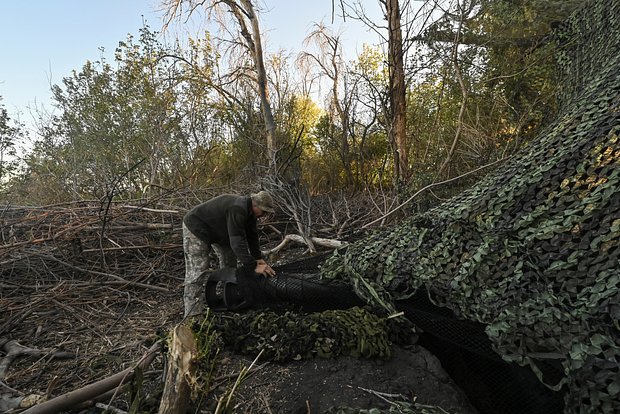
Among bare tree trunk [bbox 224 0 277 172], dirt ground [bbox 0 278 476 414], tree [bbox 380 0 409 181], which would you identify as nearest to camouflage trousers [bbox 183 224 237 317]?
dirt ground [bbox 0 278 476 414]

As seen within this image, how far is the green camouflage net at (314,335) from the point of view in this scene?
2525 mm

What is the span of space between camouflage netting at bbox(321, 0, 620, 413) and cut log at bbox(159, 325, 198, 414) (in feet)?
5.46

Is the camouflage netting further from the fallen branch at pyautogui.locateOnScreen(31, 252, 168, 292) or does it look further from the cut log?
the fallen branch at pyautogui.locateOnScreen(31, 252, 168, 292)

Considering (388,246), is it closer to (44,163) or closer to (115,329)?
(115,329)

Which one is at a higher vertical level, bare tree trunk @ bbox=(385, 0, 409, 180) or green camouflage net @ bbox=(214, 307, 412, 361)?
bare tree trunk @ bbox=(385, 0, 409, 180)

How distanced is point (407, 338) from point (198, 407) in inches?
64.8

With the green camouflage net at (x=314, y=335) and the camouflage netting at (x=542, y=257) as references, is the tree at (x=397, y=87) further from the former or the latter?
the green camouflage net at (x=314, y=335)

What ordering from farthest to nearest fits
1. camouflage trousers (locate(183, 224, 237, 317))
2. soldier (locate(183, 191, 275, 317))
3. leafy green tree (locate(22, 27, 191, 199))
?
leafy green tree (locate(22, 27, 191, 199)) < camouflage trousers (locate(183, 224, 237, 317)) < soldier (locate(183, 191, 275, 317))

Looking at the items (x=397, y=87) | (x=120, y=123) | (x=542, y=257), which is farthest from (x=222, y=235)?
(x=120, y=123)

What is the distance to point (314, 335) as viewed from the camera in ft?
8.50

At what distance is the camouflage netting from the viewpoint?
6.22 feet

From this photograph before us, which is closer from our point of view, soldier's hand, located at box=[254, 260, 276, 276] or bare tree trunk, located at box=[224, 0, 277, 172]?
soldier's hand, located at box=[254, 260, 276, 276]

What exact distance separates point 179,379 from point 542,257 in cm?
233

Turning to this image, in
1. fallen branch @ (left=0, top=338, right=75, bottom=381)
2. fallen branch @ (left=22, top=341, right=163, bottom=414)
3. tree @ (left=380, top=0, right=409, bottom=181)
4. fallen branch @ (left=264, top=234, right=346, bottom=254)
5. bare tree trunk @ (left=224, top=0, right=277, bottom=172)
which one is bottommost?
fallen branch @ (left=0, top=338, right=75, bottom=381)
